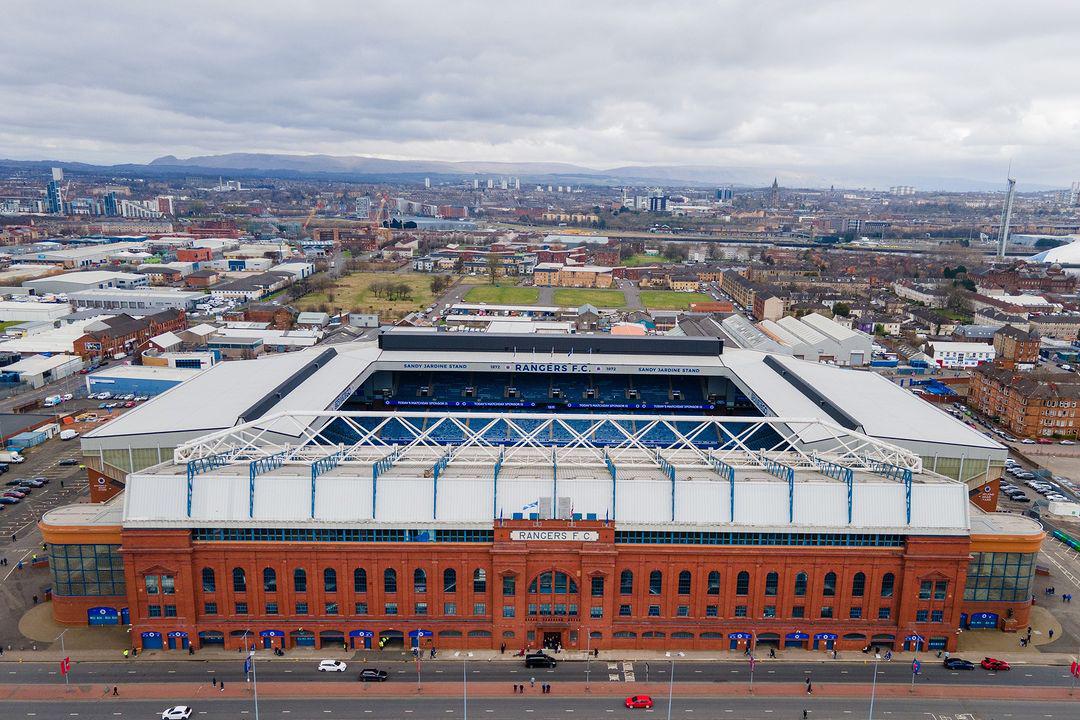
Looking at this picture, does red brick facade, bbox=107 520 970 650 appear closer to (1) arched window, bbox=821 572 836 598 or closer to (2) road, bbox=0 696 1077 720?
(1) arched window, bbox=821 572 836 598

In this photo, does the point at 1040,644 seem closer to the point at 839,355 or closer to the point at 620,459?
the point at 620,459

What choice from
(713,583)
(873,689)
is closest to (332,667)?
(713,583)

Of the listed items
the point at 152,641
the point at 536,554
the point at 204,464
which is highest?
the point at 204,464

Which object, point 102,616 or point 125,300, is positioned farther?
point 125,300

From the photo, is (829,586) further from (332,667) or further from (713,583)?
(332,667)

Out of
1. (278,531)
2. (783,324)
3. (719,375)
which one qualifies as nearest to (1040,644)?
(719,375)
